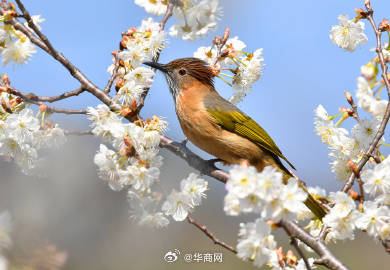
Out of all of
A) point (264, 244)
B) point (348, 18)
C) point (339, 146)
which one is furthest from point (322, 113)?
point (264, 244)

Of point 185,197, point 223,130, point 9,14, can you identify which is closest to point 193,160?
point 223,130

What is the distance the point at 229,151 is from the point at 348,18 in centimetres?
139

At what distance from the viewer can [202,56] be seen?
4.10m

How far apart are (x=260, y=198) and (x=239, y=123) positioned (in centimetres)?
227

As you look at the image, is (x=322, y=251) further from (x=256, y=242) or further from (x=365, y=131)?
(x=365, y=131)

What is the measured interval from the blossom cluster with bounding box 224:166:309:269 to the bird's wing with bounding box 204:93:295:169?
1884mm

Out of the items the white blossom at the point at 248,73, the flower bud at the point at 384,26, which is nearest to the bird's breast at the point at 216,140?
the white blossom at the point at 248,73

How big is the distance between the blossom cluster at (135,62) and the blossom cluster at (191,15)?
0.34 metres

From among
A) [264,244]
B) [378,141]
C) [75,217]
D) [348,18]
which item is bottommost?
[264,244]

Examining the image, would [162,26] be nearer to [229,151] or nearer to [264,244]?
[229,151]

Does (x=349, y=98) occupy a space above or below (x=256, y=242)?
above

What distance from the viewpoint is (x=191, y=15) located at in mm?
3471

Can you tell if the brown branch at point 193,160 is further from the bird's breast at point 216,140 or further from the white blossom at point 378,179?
the white blossom at point 378,179

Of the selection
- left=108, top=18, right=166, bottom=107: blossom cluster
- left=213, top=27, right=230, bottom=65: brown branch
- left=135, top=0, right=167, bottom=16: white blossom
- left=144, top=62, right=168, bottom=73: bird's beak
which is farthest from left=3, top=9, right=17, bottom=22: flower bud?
left=213, top=27, right=230, bottom=65: brown branch
